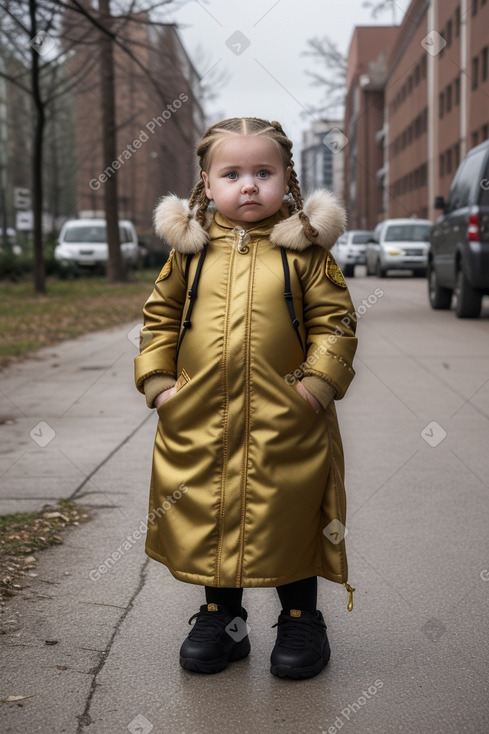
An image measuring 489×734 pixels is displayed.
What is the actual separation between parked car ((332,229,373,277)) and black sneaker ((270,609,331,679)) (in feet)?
103

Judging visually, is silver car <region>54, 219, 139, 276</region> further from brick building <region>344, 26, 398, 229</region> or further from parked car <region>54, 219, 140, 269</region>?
brick building <region>344, 26, 398, 229</region>

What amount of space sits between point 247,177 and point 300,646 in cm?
131

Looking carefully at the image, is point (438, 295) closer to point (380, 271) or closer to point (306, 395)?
point (380, 271)

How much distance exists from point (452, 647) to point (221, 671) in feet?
2.31

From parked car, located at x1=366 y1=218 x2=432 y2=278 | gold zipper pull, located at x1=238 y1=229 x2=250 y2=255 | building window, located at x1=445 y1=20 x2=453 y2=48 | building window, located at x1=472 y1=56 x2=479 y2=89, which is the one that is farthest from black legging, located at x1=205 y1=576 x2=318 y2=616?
building window, located at x1=445 y1=20 x2=453 y2=48

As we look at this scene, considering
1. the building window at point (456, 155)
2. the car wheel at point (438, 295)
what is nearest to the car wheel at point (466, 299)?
the car wheel at point (438, 295)

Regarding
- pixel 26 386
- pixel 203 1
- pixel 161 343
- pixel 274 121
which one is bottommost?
pixel 26 386

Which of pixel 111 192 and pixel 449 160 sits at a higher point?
pixel 449 160

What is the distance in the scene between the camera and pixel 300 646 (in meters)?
3.14

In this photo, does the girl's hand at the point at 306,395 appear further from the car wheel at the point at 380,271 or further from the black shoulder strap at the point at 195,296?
the car wheel at the point at 380,271

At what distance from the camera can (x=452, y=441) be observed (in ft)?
21.9

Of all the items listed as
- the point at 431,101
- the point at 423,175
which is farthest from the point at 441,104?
the point at 423,175

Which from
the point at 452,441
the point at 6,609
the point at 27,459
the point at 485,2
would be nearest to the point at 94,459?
the point at 27,459

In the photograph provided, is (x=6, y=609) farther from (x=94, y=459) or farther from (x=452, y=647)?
(x=94, y=459)
